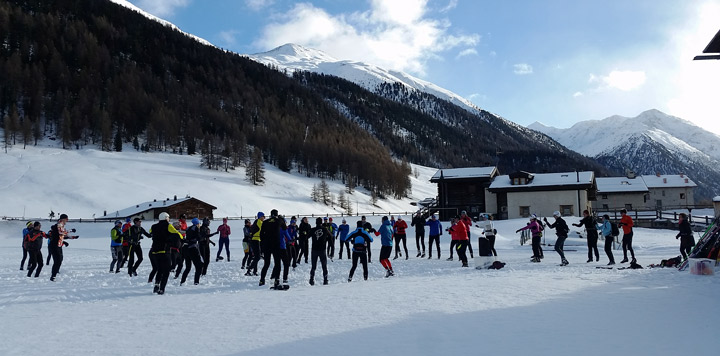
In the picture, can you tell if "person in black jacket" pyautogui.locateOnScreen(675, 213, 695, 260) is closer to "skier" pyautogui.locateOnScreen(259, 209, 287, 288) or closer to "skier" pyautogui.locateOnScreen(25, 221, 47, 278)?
"skier" pyautogui.locateOnScreen(259, 209, 287, 288)

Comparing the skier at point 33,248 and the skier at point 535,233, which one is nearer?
the skier at point 33,248

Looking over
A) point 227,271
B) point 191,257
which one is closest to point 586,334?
point 191,257

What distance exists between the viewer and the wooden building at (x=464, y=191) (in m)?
49.7

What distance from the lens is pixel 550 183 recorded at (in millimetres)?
46906

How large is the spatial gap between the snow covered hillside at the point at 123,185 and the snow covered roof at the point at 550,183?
120ft

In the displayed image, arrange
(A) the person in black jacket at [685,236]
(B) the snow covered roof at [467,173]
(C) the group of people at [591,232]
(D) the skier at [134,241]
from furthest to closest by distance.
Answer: (B) the snow covered roof at [467,173] < (C) the group of people at [591,232] < (D) the skier at [134,241] < (A) the person in black jacket at [685,236]

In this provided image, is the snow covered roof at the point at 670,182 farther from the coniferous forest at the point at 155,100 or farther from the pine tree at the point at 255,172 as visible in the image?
the pine tree at the point at 255,172

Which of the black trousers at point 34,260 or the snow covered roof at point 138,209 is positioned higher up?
the snow covered roof at point 138,209

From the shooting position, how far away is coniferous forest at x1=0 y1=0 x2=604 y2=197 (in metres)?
111

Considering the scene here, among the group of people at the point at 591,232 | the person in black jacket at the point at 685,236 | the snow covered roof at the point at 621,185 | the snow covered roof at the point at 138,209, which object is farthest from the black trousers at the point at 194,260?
the snow covered roof at the point at 621,185

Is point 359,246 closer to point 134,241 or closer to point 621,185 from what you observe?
point 134,241

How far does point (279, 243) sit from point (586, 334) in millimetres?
6548

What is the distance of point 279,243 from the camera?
34.8ft

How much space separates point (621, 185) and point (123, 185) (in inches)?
2937
